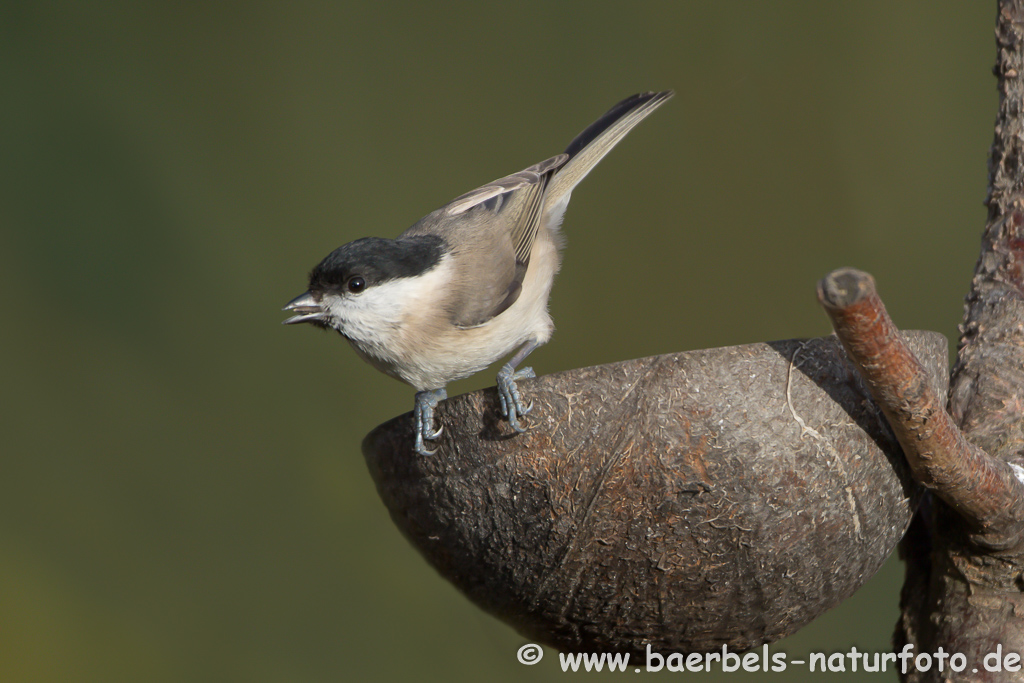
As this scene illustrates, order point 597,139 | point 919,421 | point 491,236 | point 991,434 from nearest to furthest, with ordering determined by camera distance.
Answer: point 919,421
point 991,434
point 491,236
point 597,139

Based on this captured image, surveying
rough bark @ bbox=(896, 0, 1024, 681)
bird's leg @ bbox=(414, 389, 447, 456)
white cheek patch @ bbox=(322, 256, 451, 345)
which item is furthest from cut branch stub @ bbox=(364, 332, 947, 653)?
white cheek patch @ bbox=(322, 256, 451, 345)

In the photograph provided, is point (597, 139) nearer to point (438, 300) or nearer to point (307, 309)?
point (438, 300)

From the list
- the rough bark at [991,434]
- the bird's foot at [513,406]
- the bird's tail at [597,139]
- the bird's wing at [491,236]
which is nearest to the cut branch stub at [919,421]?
the rough bark at [991,434]

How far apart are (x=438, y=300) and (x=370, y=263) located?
5.2 inches

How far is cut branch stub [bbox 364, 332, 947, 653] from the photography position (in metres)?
0.90

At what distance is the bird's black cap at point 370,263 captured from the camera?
1.25 metres

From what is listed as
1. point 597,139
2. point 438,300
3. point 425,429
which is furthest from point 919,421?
point 597,139

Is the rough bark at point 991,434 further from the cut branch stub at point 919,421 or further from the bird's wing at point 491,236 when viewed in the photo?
the bird's wing at point 491,236

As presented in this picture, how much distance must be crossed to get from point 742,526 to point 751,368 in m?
0.18

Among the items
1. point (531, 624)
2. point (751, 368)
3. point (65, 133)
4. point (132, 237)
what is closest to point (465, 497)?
point (531, 624)

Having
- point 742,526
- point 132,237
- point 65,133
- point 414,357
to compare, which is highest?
point 65,133

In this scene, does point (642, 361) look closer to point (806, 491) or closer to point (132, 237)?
point (806, 491)

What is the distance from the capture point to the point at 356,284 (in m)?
1.27

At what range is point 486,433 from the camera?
3.08 feet
